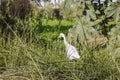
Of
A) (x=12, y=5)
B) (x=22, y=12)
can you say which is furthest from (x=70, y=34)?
(x=22, y=12)

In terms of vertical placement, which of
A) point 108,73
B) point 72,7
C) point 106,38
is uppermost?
point 72,7

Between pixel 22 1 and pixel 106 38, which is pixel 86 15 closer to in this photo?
pixel 106 38

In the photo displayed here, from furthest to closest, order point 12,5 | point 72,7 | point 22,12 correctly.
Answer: point 22,12 → point 12,5 → point 72,7

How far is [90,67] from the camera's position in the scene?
128 inches

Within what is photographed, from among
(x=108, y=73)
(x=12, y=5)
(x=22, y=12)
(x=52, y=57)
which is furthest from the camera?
(x=22, y=12)

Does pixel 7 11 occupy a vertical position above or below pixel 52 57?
above

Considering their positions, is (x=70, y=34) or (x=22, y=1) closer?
(x=70, y=34)

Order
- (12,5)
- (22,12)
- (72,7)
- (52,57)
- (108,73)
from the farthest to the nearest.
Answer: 1. (22,12)
2. (12,5)
3. (52,57)
4. (108,73)
5. (72,7)

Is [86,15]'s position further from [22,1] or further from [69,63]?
[22,1]

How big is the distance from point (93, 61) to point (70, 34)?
1.03 feet

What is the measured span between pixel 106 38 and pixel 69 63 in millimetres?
405

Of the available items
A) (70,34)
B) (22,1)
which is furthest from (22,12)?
(70,34)

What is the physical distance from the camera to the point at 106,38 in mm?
3396

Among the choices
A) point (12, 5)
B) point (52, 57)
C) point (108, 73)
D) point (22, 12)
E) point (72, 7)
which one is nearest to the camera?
point (72, 7)
